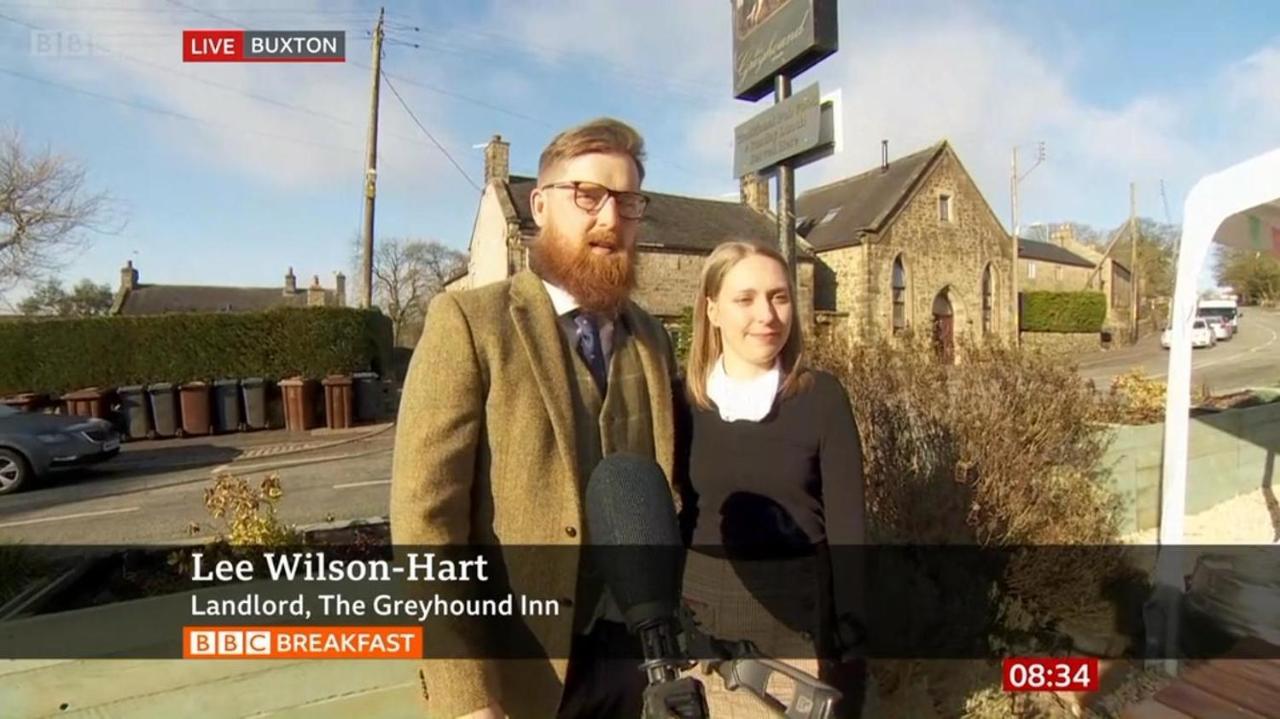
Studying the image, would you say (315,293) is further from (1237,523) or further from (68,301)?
(1237,523)

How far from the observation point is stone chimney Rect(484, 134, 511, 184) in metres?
24.2

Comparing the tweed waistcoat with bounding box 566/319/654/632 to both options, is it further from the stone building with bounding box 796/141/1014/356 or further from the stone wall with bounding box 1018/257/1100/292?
the stone wall with bounding box 1018/257/1100/292

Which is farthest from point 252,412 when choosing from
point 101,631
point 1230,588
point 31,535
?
point 1230,588

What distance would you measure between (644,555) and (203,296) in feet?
149

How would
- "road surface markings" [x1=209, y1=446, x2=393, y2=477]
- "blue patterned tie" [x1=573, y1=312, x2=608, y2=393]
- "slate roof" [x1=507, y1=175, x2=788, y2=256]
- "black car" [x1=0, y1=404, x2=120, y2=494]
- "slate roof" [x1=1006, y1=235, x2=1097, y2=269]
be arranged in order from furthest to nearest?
"slate roof" [x1=1006, y1=235, x2=1097, y2=269], "slate roof" [x1=507, y1=175, x2=788, y2=256], "road surface markings" [x1=209, y1=446, x2=393, y2=477], "black car" [x1=0, y1=404, x2=120, y2=494], "blue patterned tie" [x1=573, y1=312, x2=608, y2=393]

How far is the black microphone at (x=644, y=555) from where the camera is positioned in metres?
0.89

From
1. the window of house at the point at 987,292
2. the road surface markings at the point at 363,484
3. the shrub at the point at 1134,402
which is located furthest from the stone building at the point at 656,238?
the shrub at the point at 1134,402

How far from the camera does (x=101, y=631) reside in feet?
7.19

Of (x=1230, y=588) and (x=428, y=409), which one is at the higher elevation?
(x=428, y=409)

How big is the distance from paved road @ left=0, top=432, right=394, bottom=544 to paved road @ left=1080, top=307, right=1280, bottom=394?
427 inches

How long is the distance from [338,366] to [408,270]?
69.2 ft

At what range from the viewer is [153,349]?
46.2ft

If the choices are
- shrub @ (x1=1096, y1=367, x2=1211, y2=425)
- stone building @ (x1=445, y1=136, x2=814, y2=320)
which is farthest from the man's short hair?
stone building @ (x1=445, y1=136, x2=814, y2=320)

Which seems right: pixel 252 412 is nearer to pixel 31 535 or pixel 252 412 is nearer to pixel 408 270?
pixel 31 535
